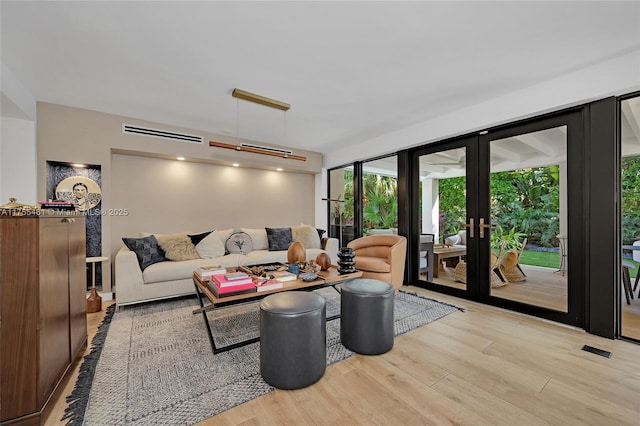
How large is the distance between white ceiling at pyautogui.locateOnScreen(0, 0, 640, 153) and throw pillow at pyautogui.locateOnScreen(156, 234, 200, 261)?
70.3 inches

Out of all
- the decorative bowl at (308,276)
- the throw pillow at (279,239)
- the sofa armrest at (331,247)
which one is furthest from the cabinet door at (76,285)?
the sofa armrest at (331,247)

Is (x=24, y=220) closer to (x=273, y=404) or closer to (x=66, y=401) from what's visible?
(x=66, y=401)

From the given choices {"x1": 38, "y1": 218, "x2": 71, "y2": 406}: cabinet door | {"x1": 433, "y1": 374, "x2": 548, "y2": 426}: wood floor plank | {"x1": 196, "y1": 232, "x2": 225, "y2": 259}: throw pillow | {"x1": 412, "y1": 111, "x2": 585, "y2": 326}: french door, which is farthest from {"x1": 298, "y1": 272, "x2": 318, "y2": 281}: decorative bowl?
{"x1": 412, "y1": 111, "x2": 585, "y2": 326}: french door

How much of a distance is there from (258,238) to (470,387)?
3.78 metres

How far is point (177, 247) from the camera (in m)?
3.75

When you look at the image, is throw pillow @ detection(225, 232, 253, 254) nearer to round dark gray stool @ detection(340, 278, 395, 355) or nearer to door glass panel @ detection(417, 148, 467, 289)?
round dark gray stool @ detection(340, 278, 395, 355)

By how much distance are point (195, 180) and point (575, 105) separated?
17.1ft

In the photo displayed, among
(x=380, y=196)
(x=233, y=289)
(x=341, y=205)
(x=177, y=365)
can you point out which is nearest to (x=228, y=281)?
(x=233, y=289)

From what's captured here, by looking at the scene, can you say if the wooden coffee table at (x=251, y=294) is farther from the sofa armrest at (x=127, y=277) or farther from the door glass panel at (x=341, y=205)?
the door glass panel at (x=341, y=205)

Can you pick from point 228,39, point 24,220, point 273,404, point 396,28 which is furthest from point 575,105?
point 24,220

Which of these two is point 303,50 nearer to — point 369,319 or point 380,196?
point 369,319

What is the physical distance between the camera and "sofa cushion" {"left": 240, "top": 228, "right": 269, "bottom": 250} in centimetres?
475

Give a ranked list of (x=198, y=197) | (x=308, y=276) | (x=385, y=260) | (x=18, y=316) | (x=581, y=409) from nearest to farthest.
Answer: (x=18, y=316)
(x=581, y=409)
(x=308, y=276)
(x=385, y=260)
(x=198, y=197)

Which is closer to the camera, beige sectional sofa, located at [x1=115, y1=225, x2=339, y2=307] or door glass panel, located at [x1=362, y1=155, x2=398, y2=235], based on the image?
beige sectional sofa, located at [x1=115, y1=225, x2=339, y2=307]
